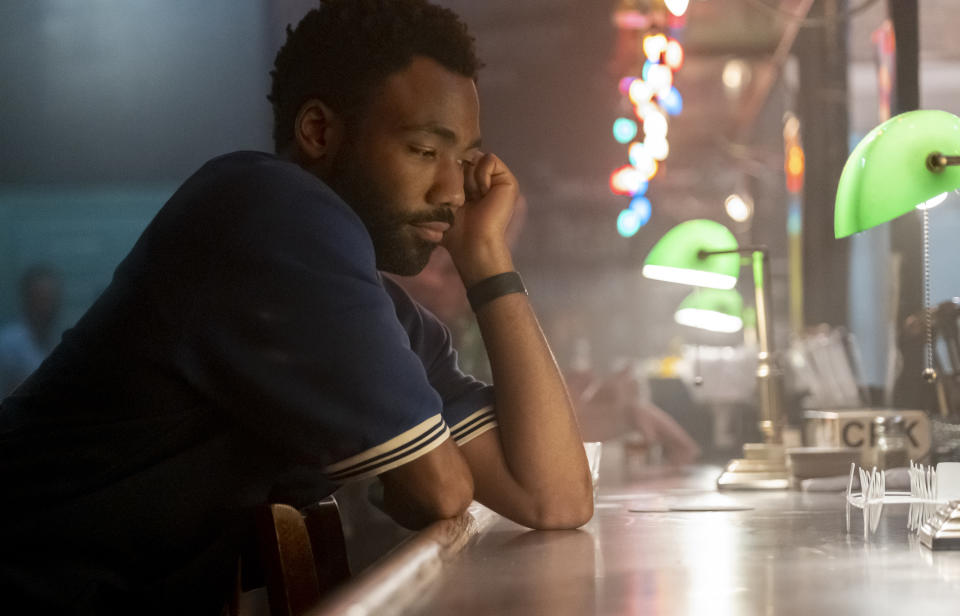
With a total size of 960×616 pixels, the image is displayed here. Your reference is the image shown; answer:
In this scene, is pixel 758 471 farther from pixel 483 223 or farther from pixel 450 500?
pixel 450 500

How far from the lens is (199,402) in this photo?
Result: 41.9 inches

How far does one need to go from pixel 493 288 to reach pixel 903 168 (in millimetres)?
661

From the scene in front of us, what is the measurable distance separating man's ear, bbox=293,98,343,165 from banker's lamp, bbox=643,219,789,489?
0.99m

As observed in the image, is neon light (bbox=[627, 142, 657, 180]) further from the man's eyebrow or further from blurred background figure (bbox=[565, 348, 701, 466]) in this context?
the man's eyebrow

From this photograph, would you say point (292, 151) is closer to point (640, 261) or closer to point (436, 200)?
point (436, 200)

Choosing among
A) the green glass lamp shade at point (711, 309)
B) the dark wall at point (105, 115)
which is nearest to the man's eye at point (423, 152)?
the green glass lamp shade at point (711, 309)

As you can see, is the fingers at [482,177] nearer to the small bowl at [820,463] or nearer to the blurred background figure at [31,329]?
the small bowl at [820,463]

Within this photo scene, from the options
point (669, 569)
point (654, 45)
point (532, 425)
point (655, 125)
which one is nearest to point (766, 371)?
point (532, 425)

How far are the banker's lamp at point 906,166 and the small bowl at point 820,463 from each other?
1.44 ft

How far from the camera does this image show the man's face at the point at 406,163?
4.54 feet

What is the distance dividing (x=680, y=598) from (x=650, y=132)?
4.03m

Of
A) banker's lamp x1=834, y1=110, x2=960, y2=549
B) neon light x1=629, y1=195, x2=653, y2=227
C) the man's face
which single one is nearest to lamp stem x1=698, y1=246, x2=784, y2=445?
banker's lamp x1=834, y1=110, x2=960, y2=549

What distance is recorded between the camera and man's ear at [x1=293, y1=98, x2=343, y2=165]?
1.40m

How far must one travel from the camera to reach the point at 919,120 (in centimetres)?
161
